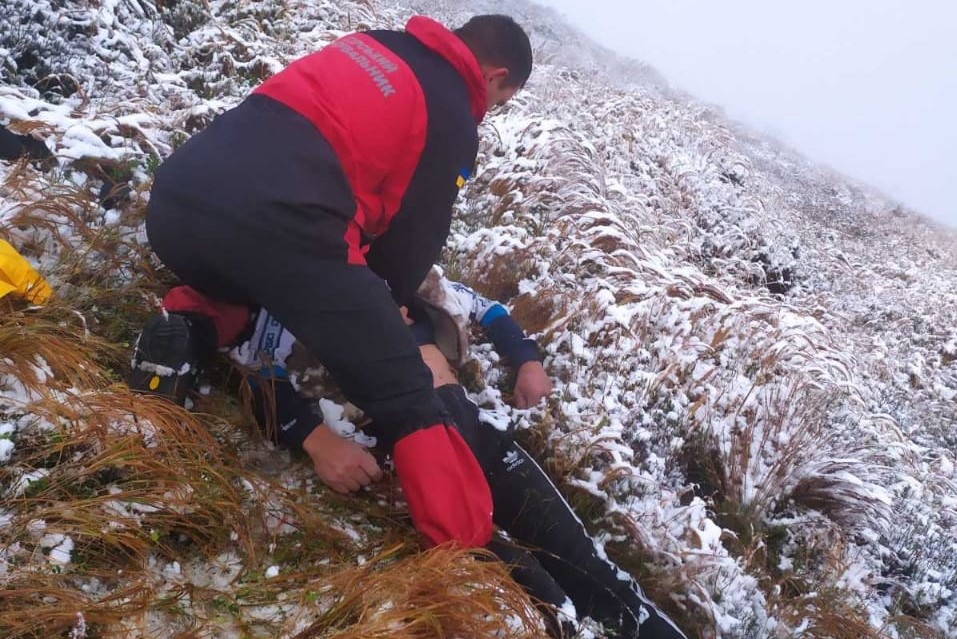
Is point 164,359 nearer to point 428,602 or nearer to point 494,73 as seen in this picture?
point 428,602

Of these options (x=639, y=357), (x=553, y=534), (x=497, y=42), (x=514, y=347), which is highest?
(x=497, y=42)

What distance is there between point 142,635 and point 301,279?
3.69 feet

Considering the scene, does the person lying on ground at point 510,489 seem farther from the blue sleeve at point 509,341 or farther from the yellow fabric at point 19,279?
the yellow fabric at point 19,279

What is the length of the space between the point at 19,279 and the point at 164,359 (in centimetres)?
69

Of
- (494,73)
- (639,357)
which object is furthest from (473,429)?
(494,73)

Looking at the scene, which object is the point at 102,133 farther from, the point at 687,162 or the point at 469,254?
the point at 687,162

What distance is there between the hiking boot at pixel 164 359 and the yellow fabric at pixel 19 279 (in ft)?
1.62

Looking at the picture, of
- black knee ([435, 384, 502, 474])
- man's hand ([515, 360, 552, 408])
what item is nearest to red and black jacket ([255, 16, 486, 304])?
black knee ([435, 384, 502, 474])

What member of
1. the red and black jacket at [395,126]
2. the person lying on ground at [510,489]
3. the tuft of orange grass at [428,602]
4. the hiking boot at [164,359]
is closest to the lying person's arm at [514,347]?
the person lying on ground at [510,489]

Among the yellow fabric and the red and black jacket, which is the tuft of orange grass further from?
the yellow fabric

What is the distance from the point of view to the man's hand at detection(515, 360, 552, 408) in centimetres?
327

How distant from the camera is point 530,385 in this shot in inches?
129

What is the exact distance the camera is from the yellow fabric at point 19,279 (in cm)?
235

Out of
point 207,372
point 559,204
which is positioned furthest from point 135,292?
point 559,204
